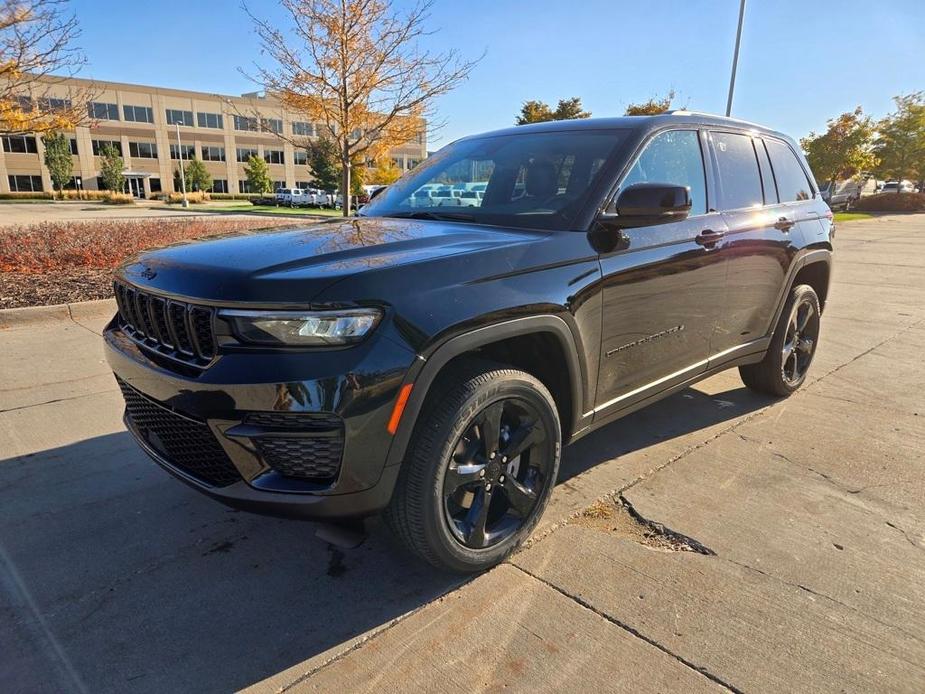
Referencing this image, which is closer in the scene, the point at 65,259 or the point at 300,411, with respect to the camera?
the point at 300,411

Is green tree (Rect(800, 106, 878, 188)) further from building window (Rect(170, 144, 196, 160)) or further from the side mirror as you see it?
building window (Rect(170, 144, 196, 160))

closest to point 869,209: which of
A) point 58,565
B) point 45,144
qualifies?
point 58,565

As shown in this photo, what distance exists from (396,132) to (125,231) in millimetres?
6705

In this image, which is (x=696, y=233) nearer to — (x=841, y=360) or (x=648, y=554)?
(x=648, y=554)

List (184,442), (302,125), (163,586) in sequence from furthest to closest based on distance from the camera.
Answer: (302,125) < (163,586) < (184,442)

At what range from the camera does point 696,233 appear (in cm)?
338

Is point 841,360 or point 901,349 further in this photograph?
point 901,349

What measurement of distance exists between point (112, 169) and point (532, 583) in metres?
72.0

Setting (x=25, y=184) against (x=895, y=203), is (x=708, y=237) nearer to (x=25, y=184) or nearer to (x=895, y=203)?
(x=895, y=203)

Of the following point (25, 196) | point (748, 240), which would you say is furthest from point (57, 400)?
point (25, 196)

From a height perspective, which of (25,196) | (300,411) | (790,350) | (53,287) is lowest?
(25,196)

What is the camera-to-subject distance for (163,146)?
7350cm

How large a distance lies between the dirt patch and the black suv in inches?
17.2

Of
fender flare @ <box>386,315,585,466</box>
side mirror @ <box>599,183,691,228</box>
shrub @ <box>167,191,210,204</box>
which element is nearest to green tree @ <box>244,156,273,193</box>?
shrub @ <box>167,191,210,204</box>
